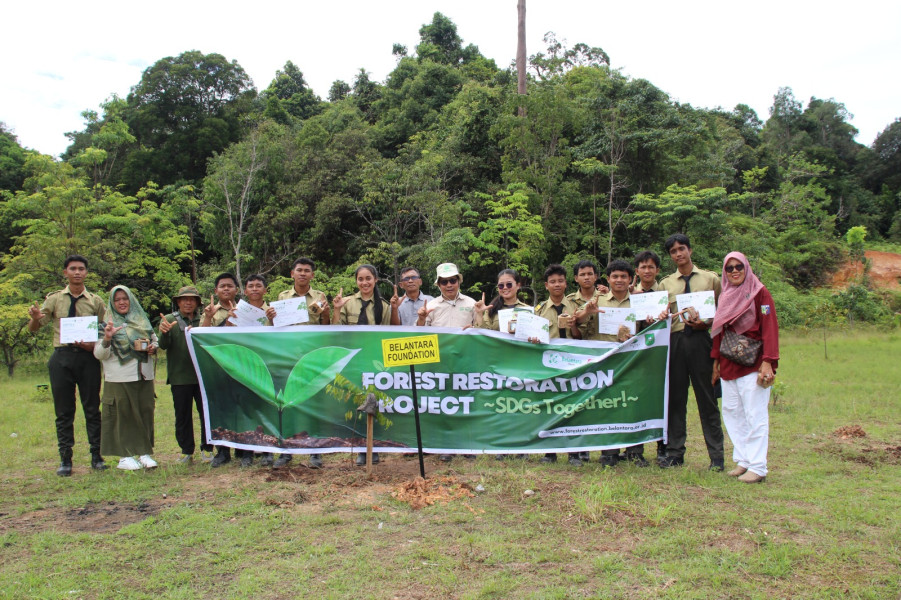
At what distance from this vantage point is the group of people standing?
17.2 feet

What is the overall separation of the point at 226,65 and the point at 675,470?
114ft

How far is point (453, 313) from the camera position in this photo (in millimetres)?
5977

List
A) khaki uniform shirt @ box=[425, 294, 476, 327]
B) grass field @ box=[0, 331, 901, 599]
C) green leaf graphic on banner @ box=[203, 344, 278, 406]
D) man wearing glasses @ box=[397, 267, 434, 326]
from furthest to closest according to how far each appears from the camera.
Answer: man wearing glasses @ box=[397, 267, 434, 326] → khaki uniform shirt @ box=[425, 294, 476, 327] → green leaf graphic on banner @ box=[203, 344, 278, 406] → grass field @ box=[0, 331, 901, 599]

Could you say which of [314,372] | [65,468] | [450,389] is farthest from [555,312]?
[65,468]

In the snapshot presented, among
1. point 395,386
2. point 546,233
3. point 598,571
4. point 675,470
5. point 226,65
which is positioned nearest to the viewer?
point 598,571

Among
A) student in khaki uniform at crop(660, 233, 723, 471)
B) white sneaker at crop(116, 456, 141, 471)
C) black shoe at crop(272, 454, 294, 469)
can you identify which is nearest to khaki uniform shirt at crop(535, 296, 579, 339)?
student in khaki uniform at crop(660, 233, 723, 471)

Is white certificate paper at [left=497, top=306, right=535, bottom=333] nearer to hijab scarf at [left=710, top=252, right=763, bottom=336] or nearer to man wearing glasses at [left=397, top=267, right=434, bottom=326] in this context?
man wearing glasses at [left=397, top=267, right=434, bottom=326]

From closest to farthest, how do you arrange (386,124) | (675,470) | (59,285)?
(675,470)
(59,285)
(386,124)

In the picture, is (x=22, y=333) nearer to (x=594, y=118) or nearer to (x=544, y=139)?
(x=544, y=139)

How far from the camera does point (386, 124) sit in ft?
98.2

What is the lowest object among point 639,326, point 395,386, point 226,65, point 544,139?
point 395,386

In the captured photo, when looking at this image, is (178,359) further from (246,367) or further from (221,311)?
(246,367)

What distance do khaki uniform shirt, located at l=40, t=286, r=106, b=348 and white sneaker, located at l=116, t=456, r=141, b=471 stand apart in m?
1.29

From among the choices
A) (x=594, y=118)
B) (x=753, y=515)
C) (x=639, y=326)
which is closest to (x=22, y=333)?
(x=639, y=326)
